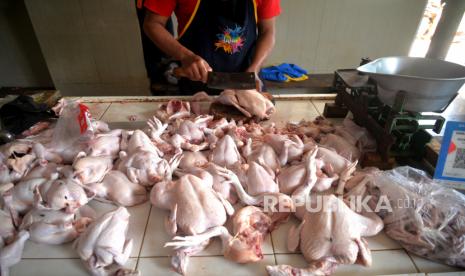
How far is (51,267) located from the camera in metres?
0.84

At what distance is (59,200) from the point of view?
2.92 feet

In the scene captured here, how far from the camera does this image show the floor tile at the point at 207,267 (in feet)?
2.73

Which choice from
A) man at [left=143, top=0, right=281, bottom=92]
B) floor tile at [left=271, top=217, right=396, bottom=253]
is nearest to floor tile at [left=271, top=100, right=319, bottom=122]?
man at [left=143, top=0, right=281, bottom=92]

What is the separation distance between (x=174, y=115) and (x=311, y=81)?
6.51 ft

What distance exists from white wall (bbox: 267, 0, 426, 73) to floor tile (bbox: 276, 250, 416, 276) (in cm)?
263

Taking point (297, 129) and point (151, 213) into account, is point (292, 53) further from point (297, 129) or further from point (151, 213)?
point (151, 213)

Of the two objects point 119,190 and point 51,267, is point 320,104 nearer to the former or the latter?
point 119,190

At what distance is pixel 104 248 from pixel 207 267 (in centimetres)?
30

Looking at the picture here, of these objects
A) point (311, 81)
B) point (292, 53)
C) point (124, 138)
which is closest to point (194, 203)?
point (124, 138)

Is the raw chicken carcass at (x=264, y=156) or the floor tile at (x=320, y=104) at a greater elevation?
the raw chicken carcass at (x=264, y=156)

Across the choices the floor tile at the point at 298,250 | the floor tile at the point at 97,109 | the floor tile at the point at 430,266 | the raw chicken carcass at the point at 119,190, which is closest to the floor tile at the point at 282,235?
the floor tile at the point at 298,250

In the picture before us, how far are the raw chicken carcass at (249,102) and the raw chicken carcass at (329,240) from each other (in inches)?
26.2

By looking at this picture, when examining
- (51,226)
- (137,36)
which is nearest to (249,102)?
(51,226)

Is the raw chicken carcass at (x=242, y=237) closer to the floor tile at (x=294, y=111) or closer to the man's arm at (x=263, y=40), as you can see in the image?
A: the floor tile at (x=294, y=111)
